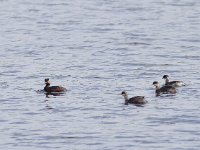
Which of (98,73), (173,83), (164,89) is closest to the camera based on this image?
(164,89)

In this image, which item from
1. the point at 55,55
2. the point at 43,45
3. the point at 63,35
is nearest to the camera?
the point at 55,55

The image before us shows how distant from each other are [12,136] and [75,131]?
248 cm

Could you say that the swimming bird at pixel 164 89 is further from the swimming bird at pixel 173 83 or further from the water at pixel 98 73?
the water at pixel 98 73

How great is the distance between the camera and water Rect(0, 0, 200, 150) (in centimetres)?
3659

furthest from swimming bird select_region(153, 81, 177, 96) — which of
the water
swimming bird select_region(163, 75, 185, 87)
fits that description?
the water

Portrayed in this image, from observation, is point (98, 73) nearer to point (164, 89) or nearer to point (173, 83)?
point (164, 89)

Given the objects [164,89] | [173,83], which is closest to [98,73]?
[164,89]

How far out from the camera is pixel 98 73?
163ft

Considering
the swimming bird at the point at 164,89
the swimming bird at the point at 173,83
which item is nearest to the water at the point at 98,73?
the swimming bird at the point at 173,83

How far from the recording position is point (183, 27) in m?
68.8

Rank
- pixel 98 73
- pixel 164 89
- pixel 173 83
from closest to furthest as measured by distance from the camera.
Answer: pixel 164 89 → pixel 173 83 → pixel 98 73

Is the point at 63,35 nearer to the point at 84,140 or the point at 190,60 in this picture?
the point at 190,60

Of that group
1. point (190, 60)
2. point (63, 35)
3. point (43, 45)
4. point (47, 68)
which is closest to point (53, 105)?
point (47, 68)

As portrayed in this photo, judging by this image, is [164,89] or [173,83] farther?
[173,83]
